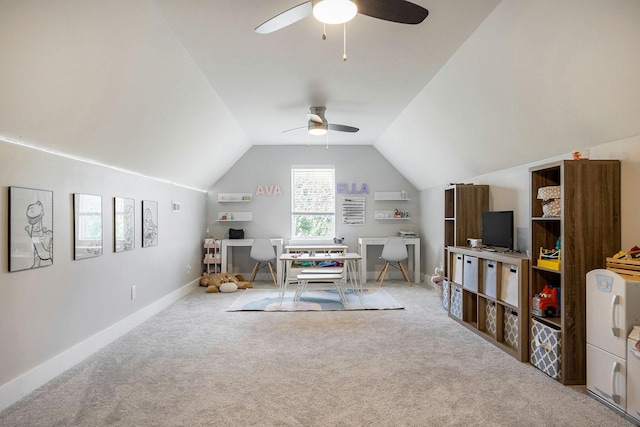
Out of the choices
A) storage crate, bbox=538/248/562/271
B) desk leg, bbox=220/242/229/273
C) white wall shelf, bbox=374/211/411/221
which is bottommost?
desk leg, bbox=220/242/229/273

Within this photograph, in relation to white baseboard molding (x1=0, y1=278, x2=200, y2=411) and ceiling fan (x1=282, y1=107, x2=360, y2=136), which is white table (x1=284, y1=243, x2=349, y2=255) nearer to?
ceiling fan (x1=282, y1=107, x2=360, y2=136)

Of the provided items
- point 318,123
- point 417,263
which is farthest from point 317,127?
point 417,263

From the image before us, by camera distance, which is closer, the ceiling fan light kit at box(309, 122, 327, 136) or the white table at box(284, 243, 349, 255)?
the ceiling fan light kit at box(309, 122, 327, 136)

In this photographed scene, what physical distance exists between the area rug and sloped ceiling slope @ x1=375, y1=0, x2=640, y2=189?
7.64ft

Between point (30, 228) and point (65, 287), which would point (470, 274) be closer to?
point (65, 287)

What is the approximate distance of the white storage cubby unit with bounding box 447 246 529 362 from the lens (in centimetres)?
355

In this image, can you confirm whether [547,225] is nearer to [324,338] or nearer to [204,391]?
[324,338]

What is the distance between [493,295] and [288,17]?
3.18m

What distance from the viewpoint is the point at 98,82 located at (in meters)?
3.00

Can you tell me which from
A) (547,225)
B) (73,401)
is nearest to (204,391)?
(73,401)

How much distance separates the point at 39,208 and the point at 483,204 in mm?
4636

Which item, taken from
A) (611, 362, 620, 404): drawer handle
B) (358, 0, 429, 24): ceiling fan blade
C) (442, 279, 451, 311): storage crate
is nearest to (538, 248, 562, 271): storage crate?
(611, 362, 620, 404): drawer handle

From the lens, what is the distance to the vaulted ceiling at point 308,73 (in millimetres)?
2486

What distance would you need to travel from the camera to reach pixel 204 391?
293 centimetres
